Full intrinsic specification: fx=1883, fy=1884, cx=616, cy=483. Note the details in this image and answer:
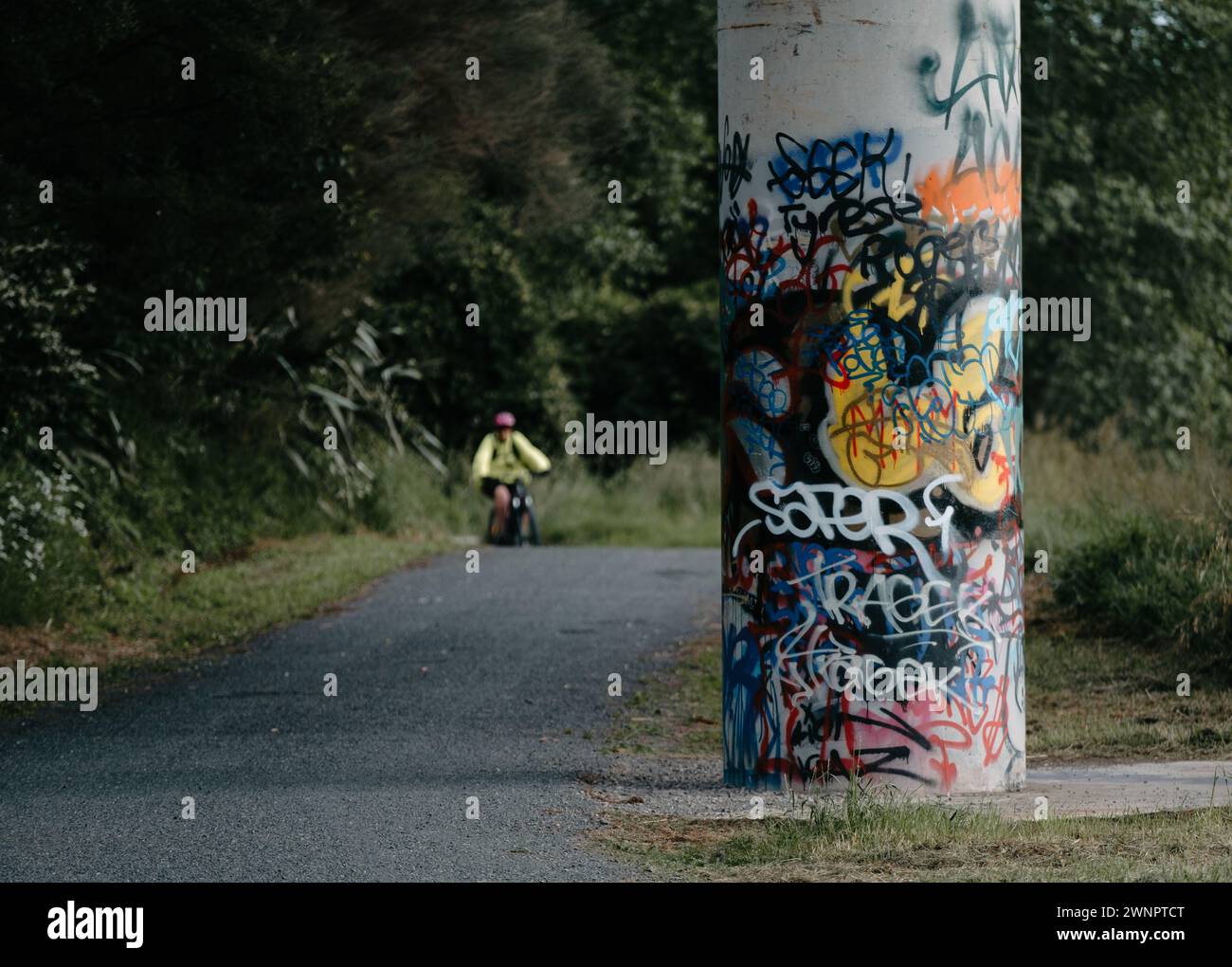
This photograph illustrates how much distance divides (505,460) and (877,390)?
13.7 meters

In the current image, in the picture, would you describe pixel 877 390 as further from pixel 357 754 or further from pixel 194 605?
pixel 194 605

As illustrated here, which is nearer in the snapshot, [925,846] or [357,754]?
[925,846]

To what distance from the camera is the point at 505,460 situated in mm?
21844

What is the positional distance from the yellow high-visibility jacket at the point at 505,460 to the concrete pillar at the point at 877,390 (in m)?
13.4

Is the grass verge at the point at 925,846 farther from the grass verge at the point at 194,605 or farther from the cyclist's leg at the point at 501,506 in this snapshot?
the cyclist's leg at the point at 501,506

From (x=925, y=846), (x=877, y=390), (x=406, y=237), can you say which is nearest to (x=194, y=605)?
(x=406, y=237)

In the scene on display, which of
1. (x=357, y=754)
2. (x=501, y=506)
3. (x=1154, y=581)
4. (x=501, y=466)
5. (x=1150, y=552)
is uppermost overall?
(x=501, y=466)

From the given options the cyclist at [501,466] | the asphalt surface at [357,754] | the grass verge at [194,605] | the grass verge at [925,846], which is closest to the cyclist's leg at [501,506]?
the cyclist at [501,466]

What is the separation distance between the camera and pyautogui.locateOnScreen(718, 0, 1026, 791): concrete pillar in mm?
8328

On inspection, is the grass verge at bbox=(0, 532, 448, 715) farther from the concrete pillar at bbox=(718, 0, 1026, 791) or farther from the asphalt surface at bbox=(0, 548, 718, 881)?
the concrete pillar at bbox=(718, 0, 1026, 791)

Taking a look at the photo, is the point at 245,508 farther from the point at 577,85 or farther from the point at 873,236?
Result: the point at 873,236

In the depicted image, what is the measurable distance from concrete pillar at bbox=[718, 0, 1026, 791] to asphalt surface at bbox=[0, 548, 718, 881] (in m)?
1.33

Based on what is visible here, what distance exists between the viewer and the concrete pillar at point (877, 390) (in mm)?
8328

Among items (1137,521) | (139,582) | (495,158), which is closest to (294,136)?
(495,158)
